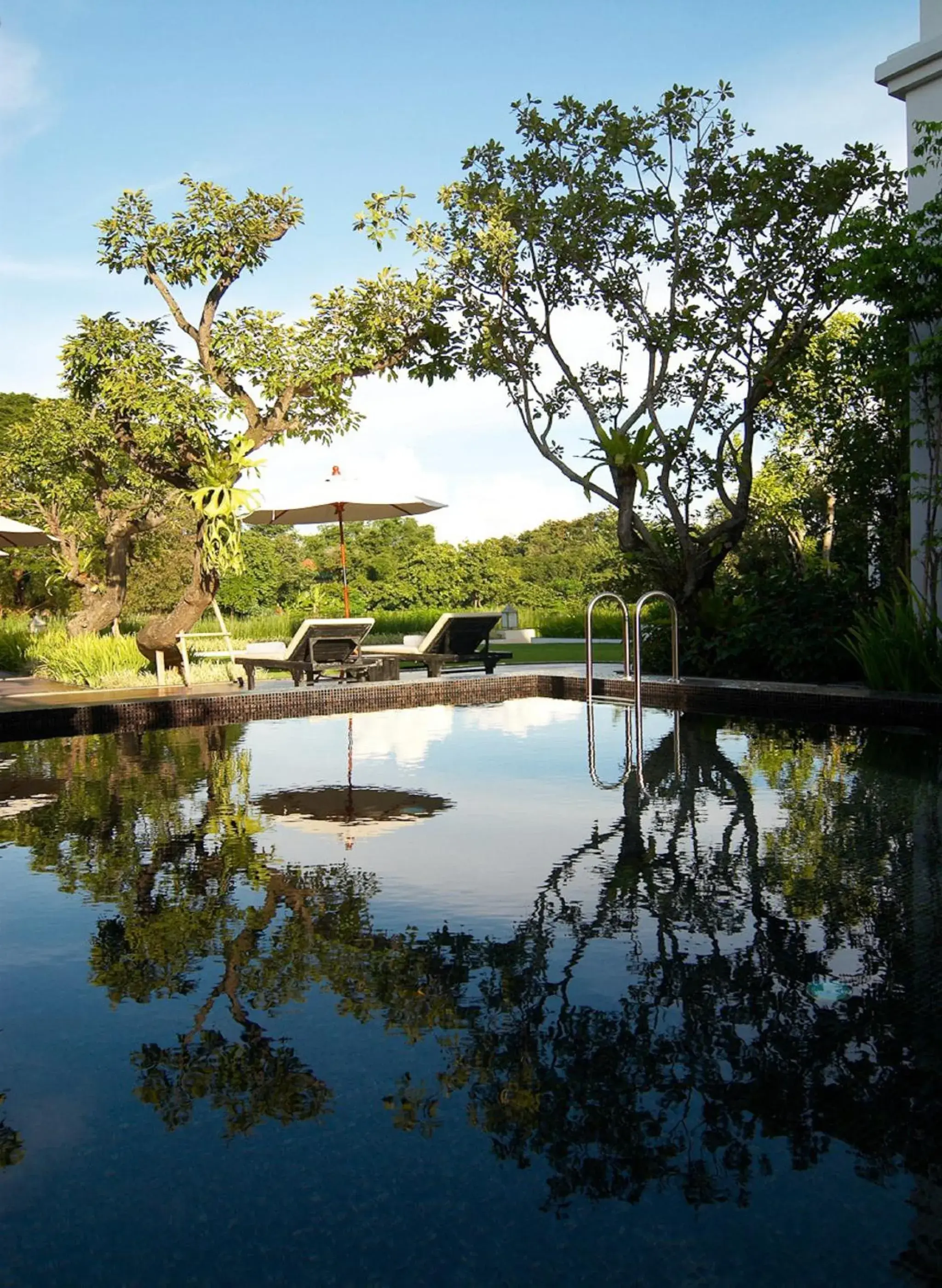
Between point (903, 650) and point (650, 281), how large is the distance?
605 centimetres

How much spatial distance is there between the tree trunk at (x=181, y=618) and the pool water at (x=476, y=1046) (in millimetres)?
6747

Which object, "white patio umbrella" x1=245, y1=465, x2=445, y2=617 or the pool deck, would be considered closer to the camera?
the pool deck

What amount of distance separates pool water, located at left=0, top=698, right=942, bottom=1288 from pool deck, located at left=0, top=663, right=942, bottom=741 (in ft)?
10.3

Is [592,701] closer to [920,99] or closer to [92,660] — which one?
[92,660]


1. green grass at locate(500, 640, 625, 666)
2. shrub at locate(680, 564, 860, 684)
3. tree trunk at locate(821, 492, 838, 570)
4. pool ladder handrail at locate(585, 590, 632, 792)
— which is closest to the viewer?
pool ladder handrail at locate(585, 590, 632, 792)

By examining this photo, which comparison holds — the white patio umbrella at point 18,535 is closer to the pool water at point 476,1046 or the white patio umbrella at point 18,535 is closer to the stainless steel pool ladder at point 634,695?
the stainless steel pool ladder at point 634,695

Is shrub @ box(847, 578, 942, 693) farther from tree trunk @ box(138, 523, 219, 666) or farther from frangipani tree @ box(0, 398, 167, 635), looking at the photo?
Answer: frangipani tree @ box(0, 398, 167, 635)

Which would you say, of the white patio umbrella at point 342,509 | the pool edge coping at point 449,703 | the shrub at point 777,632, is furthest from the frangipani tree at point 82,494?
the shrub at point 777,632

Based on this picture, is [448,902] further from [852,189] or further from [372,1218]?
[852,189]

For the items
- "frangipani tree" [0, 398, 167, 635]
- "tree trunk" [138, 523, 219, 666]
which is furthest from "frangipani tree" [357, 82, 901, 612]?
"frangipani tree" [0, 398, 167, 635]

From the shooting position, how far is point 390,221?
→ 1362 cm

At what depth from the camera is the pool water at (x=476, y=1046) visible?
220cm

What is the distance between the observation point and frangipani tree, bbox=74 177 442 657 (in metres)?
12.9

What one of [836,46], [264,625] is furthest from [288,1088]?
[264,625]
